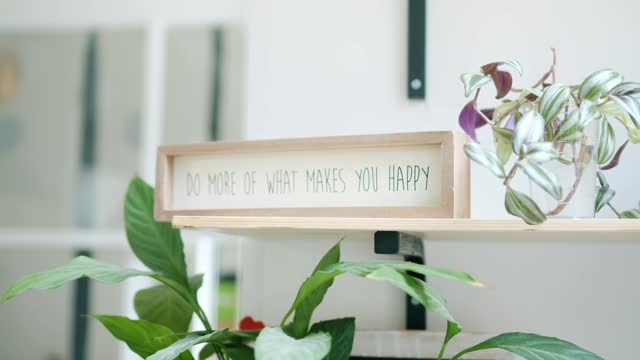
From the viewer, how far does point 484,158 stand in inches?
31.7

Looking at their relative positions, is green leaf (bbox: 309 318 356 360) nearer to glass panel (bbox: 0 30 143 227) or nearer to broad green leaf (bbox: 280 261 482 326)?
broad green leaf (bbox: 280 261 482 326)

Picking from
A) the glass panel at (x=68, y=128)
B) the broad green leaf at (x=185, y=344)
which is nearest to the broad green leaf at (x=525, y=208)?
the broad green leaf at (x=185, y=344)

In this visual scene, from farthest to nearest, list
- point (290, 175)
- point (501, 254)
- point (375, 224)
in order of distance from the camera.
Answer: point (501, 254) < point (290, 175) < point (375, 224)

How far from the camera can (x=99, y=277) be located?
0.90 meters

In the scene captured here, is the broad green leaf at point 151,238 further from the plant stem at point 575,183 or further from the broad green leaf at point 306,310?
the plant stem at point 575,183

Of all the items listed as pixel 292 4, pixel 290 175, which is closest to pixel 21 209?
pixel 292 4

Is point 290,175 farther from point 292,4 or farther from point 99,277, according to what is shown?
point 292,4

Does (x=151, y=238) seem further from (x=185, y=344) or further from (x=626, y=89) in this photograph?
(x=626, y=89)

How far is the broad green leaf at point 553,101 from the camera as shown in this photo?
87 centimetres

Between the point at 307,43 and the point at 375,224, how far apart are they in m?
0.46

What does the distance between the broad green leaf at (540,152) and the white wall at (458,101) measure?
283mm

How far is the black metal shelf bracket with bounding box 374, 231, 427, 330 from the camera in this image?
901 mm

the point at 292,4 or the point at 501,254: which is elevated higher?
the point at 292,4

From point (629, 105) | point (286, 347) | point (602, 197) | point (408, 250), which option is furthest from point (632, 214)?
point (286, 347)
